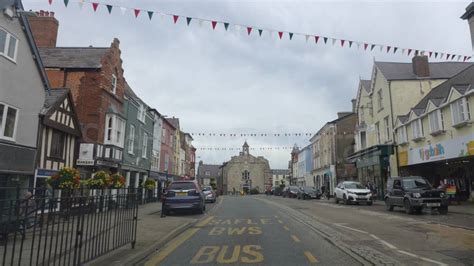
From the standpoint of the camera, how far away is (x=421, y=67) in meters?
32.4

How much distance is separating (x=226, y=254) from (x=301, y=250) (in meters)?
1.77

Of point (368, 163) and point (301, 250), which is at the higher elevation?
point (368, 163)

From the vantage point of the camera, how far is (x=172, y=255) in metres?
8.09

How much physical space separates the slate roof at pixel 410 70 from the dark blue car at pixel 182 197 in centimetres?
2221

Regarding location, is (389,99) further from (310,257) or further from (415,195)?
(310,257)

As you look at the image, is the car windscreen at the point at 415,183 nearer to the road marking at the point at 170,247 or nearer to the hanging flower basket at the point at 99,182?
the road marking at the point at 170,247

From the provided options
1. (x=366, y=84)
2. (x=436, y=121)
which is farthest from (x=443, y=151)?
(x=366, y=84)

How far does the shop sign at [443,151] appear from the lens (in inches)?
834

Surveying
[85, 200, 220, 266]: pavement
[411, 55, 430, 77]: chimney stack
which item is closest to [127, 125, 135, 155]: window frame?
[85, 200, 220, 266]: pavement

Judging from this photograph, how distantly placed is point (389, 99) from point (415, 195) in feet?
52.8

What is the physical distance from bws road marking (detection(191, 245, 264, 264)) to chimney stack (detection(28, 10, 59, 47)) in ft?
67.2

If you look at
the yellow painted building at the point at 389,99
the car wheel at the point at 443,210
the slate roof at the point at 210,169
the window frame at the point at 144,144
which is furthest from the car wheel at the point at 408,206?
the slate roof at the point at 210,169

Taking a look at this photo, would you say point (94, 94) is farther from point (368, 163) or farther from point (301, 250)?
point (368, 163)

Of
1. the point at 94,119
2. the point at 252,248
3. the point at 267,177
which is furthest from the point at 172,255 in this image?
the point at 267,177
